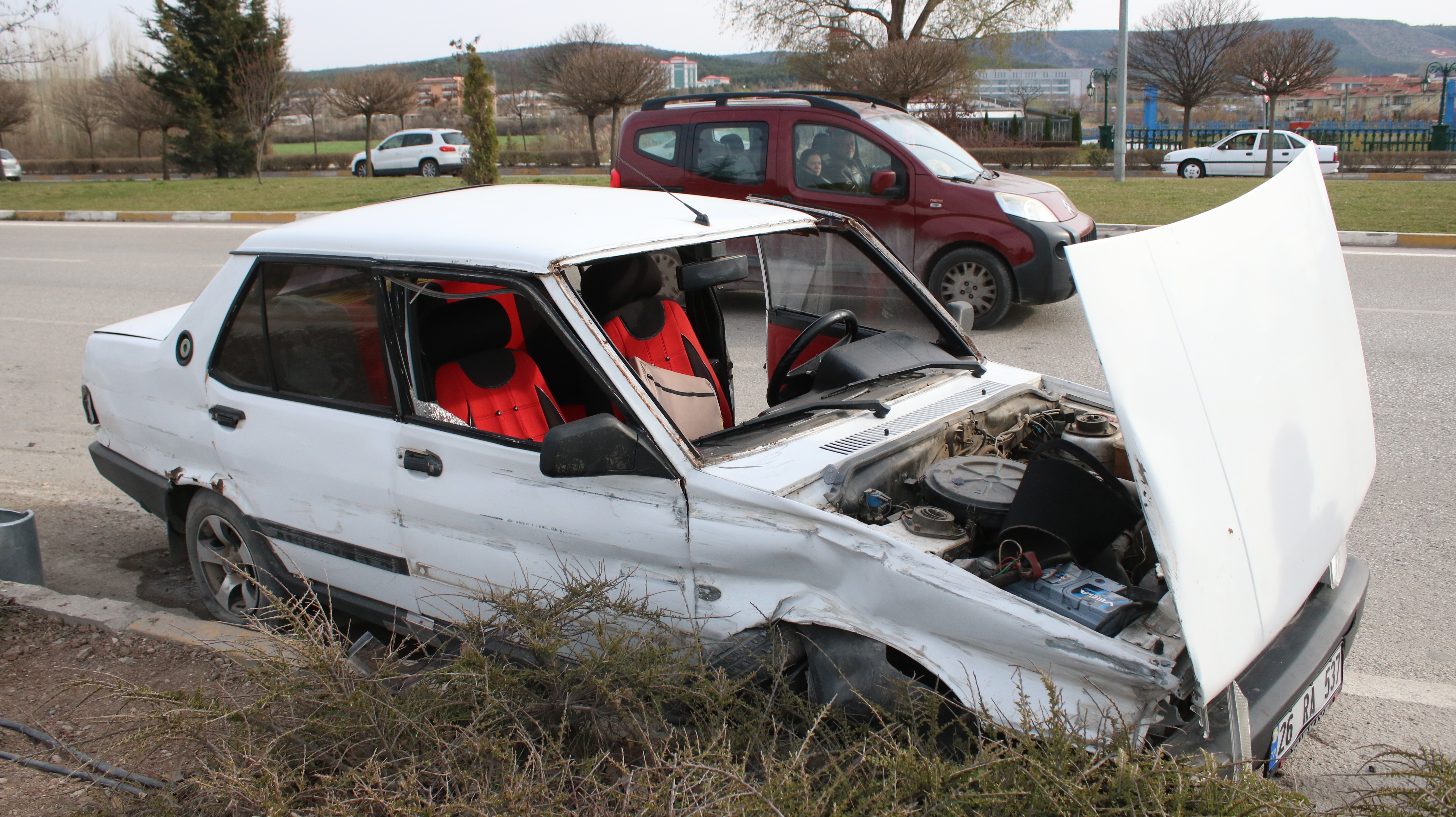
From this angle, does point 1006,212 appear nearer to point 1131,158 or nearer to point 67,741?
point 67,741

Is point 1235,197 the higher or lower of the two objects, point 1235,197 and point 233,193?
the lower

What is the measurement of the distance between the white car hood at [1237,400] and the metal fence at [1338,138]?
94.5 feet

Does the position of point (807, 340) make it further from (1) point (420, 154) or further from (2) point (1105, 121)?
(2) point (1105, 121)

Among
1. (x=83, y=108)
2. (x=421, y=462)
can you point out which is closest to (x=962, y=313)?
(x=421, y=462)

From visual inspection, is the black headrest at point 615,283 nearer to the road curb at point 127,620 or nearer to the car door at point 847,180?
the road curb at point 127,620

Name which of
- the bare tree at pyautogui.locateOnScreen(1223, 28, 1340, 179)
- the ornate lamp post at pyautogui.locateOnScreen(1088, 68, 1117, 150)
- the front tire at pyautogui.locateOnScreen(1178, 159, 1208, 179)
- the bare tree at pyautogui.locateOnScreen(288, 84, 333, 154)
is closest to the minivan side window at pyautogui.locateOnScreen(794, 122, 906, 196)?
the bare tree at pyautogui.locateOnScreen(1223, 28, 1340, 179)

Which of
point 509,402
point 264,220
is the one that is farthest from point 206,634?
point 264,220

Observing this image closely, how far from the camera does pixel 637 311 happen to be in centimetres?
357

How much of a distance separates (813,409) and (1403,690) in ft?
6.66

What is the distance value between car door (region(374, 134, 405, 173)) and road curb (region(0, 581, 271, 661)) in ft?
97.5

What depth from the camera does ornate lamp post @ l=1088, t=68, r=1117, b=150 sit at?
31.5 meters

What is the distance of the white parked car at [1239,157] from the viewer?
2400cm

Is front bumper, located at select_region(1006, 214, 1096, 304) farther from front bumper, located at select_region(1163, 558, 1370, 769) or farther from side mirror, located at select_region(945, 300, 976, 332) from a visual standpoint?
front bumper, located at select_region(1163, 558, 1370, 769)

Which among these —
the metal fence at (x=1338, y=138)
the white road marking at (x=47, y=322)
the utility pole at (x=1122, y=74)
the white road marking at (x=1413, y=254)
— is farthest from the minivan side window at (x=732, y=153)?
the metal fence at (x=1338, y=138)
